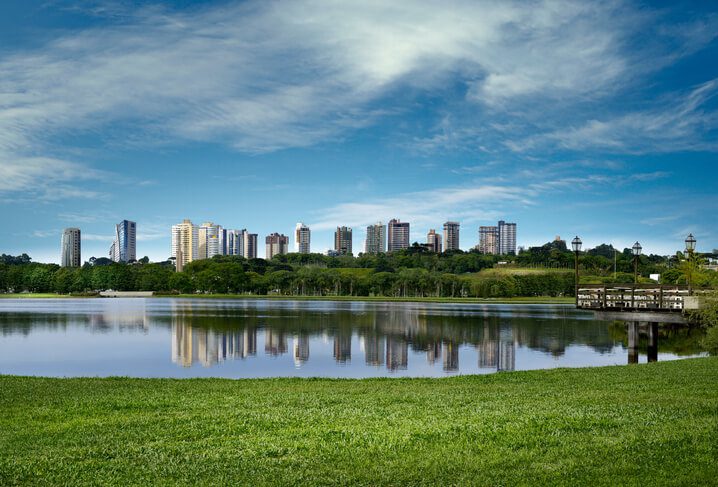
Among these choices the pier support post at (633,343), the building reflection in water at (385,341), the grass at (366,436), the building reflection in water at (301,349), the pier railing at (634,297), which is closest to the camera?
the grass at (366,436)

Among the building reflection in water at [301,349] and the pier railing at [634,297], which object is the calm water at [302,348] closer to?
the building reflection in water at [301,349]

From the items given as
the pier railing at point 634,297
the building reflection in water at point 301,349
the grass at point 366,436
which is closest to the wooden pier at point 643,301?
the pier railing at point 634,297

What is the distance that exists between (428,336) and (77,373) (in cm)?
2619

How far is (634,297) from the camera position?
35.2 meters

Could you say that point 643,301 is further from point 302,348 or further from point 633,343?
point 302,348

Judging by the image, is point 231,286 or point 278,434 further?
point 231,286

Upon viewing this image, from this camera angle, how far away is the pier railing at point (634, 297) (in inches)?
1315

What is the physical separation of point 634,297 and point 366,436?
2922cm

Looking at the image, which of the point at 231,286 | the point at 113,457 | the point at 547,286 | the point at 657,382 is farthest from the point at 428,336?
the point at 231,286

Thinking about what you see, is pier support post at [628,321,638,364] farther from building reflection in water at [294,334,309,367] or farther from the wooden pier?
building reflection in water at [294,334,309,367]

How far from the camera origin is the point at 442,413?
1199cm

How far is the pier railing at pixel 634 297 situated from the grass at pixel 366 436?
18.4 m

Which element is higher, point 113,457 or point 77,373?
point 113,457

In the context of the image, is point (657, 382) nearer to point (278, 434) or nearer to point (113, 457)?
point (278, 434)
